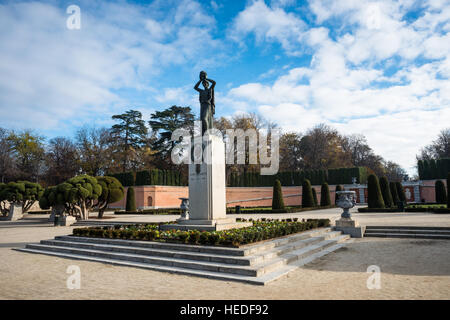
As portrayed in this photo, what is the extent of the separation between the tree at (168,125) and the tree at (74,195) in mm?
20135

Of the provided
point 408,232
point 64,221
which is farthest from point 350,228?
point 64,221

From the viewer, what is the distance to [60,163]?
41406 mm

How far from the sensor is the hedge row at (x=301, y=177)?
36.9 meters

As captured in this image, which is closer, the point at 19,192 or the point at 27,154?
the point at 19,192

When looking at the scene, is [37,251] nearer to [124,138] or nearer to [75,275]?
[75,275]

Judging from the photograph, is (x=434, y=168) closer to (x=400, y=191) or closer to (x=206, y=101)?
(x=400, y=191)

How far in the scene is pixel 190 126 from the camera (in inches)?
1655

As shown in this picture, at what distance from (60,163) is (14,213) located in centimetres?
1849

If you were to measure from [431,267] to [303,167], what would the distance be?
41589 mm

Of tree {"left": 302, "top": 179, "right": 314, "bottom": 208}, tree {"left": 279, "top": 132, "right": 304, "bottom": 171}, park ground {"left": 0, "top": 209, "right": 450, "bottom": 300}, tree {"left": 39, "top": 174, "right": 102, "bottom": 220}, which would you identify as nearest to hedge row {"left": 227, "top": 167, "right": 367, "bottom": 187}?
tree {"left": 279, "top": 132, "right": 304, "bottom": 171}

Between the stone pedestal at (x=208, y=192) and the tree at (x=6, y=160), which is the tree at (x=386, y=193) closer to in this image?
the stone pedestal at (x=208, y=192)


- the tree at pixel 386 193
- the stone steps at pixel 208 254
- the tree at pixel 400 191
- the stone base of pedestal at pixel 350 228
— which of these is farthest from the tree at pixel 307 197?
the stone steps at pixel 208 254
